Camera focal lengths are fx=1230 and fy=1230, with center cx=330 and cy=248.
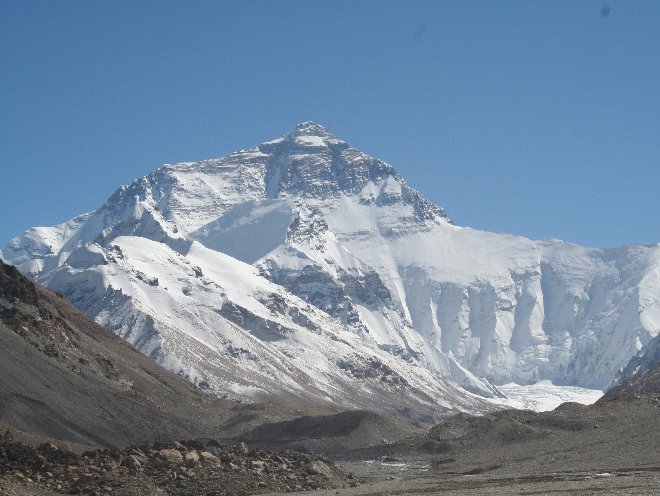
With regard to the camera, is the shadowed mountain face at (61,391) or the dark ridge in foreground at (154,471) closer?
the dark ridge in foreground at (154,471)

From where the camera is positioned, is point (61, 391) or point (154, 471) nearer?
point (154, 471)

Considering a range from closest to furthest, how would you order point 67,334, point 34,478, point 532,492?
point 34,478, point 532,492, point 67,334

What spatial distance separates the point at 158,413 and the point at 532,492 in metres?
102

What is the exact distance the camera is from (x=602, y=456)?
132 metres

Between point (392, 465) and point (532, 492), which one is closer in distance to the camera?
point (532, 492)

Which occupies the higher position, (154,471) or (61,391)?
(61,391)

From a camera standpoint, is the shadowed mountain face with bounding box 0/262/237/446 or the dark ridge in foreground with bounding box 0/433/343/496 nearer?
the dark ridge in foreground with bounding box 0/433/343/496

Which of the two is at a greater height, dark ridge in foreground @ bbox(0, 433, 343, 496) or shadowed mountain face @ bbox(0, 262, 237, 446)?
shadowed mountain face @ bbox(0, 262, 237, 446)

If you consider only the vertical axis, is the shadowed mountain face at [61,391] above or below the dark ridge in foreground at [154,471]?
above

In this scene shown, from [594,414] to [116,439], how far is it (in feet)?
203

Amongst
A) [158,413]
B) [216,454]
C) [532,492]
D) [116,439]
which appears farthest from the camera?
[158,413]

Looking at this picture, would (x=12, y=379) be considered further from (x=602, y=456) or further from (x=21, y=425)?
(x=602, y=456)

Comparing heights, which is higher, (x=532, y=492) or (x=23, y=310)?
(x=23, y=310)

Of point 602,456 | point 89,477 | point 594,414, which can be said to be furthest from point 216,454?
point 594,414
